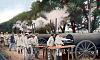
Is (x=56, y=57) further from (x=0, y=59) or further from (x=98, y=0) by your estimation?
(x=0, y=59)

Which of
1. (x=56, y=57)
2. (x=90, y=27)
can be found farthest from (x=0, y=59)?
(x=90, y=27)

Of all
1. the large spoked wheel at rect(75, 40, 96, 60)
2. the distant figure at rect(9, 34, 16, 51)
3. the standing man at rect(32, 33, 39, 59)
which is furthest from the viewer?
the distant figure at rect(9, 34, 16, 51)

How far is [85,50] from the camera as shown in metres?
3.93

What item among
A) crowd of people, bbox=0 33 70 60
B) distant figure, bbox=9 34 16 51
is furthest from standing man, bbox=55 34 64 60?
distant figure, bbox=9 34 16 51

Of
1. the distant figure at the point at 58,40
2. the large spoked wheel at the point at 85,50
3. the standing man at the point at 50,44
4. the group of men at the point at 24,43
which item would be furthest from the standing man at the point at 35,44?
the large spoked wheel at the point at 85,50

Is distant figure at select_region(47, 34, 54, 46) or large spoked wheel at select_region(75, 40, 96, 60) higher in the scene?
distant figure at select_region(47, 34, 54, 46)

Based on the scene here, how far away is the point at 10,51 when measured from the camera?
4.17 meters

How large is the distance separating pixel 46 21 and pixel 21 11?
0.37 meters

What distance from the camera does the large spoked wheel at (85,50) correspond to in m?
3.90

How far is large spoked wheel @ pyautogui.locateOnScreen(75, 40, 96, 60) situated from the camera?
390 cm

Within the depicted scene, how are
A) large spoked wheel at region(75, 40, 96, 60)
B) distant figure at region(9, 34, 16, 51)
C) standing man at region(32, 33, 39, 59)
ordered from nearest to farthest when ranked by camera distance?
large spoked wheel at region(75, 40, 96, 60) → standing man at region(32, 33, 39, 59) → distant figure at region(9, 34, 16, 51)

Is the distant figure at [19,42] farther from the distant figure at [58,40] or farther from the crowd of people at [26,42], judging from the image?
the distant figure at [58,40]

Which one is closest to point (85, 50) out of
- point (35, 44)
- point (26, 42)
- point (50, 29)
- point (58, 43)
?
point (58, 43)

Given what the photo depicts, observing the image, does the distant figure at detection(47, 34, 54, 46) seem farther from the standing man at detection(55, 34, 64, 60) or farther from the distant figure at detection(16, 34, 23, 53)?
the distant figure at detection(16, 34, 23, 53)
